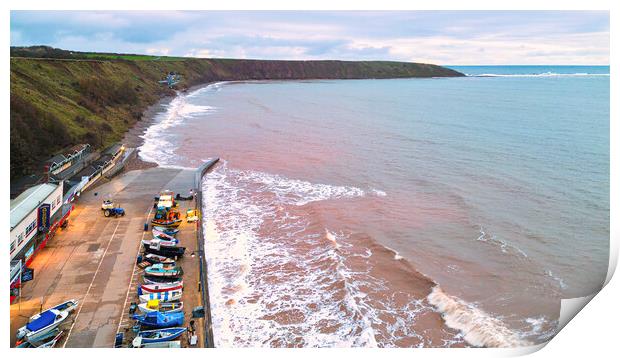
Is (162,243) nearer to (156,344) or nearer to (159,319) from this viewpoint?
(159,319)

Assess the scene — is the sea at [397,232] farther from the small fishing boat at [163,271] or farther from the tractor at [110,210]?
the tractor at [110,210]

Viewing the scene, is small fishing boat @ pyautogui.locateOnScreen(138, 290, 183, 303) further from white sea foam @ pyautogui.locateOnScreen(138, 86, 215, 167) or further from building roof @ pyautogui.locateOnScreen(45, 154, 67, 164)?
white sea foam @ pyautogui.locateOnScreen(138, 86, 215, 167)

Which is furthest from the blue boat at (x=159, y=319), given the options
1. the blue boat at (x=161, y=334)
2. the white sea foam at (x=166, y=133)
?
the white sea foam at (x=166, y=133)

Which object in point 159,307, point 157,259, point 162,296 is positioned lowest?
point 159,307

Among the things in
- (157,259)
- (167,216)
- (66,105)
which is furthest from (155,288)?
(66,105)

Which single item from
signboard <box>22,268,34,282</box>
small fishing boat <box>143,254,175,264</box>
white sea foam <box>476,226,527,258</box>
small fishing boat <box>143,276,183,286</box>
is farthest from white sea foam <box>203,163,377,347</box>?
white sea foam <box>476,226,527,258</box>
